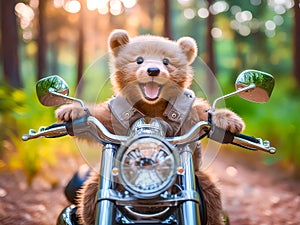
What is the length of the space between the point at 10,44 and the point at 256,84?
6.09 meters

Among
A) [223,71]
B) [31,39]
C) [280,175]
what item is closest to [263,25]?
[223,71]

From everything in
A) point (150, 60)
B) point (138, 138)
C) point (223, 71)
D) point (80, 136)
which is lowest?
point (138, 138)

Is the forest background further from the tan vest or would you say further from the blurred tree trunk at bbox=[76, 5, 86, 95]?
the tan vest

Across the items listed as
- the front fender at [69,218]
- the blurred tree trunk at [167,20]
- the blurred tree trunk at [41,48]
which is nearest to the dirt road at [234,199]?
the front fender at [69,218]

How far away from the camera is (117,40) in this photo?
215 centimetres

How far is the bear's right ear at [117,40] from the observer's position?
212 centimetres

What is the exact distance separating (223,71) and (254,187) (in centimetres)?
373

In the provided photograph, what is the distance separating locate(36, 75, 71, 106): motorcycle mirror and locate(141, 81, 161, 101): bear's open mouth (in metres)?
0.32

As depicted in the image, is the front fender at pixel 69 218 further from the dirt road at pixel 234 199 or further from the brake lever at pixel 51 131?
the dirt road at pixel 234 199

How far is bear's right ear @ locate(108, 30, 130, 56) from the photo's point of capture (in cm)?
212

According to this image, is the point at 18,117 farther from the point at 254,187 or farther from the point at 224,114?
the point at 224,114

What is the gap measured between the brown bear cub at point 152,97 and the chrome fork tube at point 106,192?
0.29 metres

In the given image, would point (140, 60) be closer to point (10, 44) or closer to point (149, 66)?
point (149, 66)

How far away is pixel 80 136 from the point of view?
1929 mm
